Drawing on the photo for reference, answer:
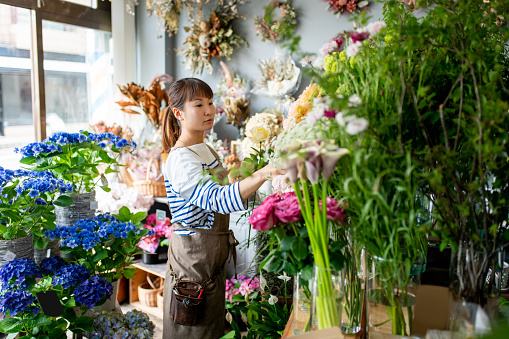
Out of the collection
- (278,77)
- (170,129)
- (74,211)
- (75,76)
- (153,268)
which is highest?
(75,76)

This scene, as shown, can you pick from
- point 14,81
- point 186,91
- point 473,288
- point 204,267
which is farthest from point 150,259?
point 473,288

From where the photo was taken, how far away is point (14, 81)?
310cm

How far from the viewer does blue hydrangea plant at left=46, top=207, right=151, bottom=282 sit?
1.63 metres

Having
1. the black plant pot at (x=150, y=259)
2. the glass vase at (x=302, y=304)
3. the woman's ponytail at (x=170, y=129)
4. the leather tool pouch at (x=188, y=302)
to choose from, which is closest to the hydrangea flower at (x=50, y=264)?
the leather tool pouch at (x=188, y=302)

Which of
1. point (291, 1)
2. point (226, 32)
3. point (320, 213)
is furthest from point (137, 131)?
point (320, 213)

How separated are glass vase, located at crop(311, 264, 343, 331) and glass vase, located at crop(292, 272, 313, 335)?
0.07 ft

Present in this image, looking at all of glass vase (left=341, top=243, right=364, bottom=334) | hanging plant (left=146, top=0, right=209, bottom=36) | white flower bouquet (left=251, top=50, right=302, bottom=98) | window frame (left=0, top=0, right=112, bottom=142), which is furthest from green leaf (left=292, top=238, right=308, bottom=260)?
window frame (left=0, top=0, right=112, bottom=142)

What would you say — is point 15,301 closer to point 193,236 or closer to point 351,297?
point 193,236

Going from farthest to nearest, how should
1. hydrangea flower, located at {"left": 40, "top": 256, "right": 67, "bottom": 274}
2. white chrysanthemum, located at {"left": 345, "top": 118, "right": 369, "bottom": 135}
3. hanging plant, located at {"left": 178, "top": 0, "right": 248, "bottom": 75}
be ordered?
1. hanging plant, located at {"left": 178, "top": 0, "right": 248, "bottom": 75}
2. hydrangea flower, located at {"left": 40, "top": 256, "right": 67, "bottom": 274}
3. white chrysanthemum, located at {"left": 345, "top": 118, "right": 369, "bottom": 135}

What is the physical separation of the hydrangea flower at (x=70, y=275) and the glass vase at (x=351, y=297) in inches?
39.7

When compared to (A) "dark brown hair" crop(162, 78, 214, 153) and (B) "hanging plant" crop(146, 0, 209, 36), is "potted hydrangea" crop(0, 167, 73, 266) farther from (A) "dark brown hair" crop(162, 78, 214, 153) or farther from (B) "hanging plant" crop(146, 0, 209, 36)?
(B) "hanging plant" crop(146, 0, 209, 36)

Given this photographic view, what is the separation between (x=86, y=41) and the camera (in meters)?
3.56

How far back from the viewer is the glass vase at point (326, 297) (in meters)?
0.88

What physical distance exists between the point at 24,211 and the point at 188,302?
0.70 metres
